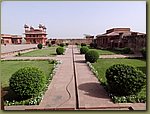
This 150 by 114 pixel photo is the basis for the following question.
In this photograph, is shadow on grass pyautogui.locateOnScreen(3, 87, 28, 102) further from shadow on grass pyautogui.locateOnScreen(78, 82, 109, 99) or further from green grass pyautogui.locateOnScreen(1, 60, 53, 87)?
shadow on grass pyautogui.locateOnScreen(78, 82, 109, 99)

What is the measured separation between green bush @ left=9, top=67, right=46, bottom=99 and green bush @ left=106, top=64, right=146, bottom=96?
1951 millimetres

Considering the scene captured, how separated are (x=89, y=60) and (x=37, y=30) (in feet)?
125

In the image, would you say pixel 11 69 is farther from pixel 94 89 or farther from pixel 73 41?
pixel 73 41

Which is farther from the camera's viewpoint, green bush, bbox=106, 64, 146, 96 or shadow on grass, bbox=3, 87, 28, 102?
shadow on grass, bbox=3, 87, 28, 102

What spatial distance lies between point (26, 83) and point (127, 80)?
246cm

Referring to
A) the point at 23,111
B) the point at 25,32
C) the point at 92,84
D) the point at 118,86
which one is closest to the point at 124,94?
the point at 118,86

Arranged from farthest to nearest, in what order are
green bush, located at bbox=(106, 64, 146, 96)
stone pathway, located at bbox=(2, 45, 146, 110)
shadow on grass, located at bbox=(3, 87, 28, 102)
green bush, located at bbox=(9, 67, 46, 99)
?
shadow on grass, located at bbox=(3, 87, 28, 102) < green bush, located at bbox=(106, 64, 146, 96) < green bush, located at bbox=(9, 67, 46, 99) < stone pathway, located at bbox=(2, 45, 146, 110)

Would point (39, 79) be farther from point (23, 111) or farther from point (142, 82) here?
point (142, 82)

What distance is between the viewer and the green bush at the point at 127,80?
17.5ft

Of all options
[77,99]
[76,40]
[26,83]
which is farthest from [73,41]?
[26,83]

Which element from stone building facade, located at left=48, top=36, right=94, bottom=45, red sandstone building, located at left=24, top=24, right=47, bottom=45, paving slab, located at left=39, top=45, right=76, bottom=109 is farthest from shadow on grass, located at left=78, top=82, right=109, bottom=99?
stone building facade, located at left=48, top=36, right=94, bottom=45

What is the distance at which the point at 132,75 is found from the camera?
5352 mm

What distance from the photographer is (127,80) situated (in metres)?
5.33

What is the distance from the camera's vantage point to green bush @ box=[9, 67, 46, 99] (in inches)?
204
